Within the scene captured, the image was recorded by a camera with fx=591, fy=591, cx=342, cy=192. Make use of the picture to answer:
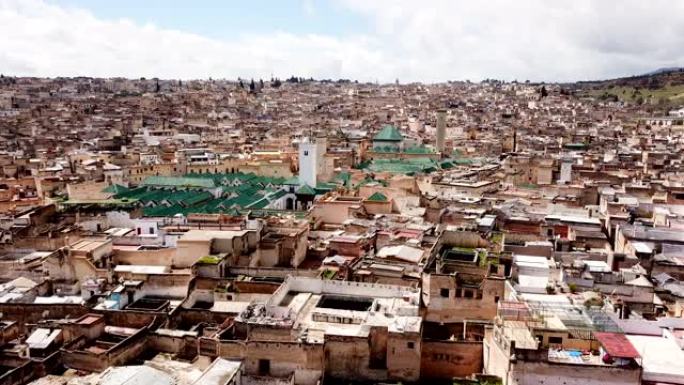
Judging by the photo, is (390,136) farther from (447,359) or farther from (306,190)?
(447,359)

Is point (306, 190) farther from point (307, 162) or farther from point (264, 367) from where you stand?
point (264, 367)

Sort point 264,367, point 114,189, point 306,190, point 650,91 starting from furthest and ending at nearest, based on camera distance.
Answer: point 650,91
point 306,190
point 114,189
point 264,367

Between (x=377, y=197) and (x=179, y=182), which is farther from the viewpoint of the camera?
(x=179, y=182)

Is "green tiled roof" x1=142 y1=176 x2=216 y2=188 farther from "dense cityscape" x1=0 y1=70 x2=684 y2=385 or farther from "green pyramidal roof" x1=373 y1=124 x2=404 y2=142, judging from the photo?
"green pyramidal roof" x1=373 y1=124 x2=404 y2=142

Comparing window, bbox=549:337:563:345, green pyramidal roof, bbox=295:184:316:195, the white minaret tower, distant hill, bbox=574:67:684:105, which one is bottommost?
window, bbox=549:337:563:345

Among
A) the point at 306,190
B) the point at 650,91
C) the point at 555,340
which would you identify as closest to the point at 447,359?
the point at 555,340

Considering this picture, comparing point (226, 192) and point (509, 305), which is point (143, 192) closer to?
point (226, 192)

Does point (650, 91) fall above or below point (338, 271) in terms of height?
above

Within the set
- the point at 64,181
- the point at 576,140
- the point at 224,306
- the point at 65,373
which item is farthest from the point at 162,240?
the point at 576,140

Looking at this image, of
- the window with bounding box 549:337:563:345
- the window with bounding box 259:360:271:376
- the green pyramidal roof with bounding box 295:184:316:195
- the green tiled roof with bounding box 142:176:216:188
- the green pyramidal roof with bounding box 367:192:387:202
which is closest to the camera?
the window with bounding box 549:337:563:345

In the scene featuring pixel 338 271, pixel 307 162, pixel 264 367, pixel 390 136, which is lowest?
pixel 264 367

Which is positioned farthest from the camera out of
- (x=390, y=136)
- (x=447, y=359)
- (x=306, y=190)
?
(x=390, y=136)

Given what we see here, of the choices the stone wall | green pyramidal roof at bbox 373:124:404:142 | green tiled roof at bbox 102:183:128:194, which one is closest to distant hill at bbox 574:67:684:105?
green pyramidal roof at bbox 373:124:404:142
